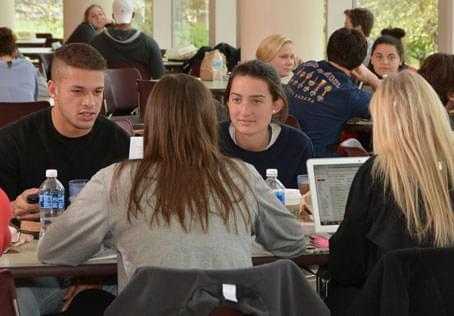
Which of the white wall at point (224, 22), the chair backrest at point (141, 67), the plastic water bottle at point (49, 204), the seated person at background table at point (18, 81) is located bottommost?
the plastic water bottle at point (49, 204)

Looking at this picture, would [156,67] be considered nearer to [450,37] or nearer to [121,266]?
[450,37]

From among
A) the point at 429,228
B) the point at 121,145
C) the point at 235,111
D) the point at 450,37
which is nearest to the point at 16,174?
the point at 121,145

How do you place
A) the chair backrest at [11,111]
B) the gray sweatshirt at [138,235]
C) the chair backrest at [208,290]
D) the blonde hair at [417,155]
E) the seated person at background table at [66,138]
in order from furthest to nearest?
the chair backrest at [11,111] < the seated person at background table at [66,138] < the blonde hair at [417,155] < the gray sweatshirt at [138,235] < the chair backrest at [208,290]

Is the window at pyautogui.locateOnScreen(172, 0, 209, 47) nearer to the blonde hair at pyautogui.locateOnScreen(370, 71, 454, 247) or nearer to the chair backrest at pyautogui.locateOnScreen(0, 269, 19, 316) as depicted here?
the blonde hair at pyautogui.locateOnScreen(370, 71, 454, 247)

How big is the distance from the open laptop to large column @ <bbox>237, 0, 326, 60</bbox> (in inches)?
209

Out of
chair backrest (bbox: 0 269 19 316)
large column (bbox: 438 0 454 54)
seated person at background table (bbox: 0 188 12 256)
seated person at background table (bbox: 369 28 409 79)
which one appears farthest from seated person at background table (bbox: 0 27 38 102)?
chair backrest (bbox: 0 269 19 316)

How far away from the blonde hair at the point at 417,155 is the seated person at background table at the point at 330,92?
3051mm

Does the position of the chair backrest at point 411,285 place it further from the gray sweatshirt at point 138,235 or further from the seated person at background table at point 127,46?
the seated person at background table at point 127,46

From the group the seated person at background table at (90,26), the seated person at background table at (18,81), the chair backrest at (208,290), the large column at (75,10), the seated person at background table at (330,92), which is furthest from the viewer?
the large column at (75,10)

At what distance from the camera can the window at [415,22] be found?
10133 millimetres

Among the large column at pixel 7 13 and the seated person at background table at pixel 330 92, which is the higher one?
the large column at pixel 7 13

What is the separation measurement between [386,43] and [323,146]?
156 cm

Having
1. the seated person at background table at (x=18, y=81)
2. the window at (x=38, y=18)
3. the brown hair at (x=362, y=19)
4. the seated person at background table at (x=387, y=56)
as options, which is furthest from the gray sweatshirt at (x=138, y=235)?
the window at (x=38, y=18)

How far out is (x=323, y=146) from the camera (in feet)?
20.1
